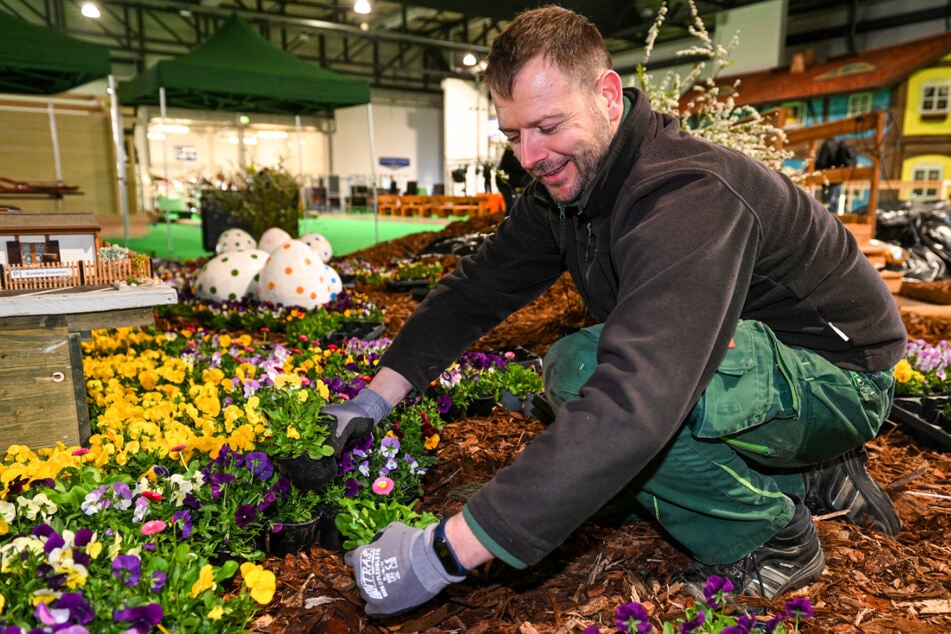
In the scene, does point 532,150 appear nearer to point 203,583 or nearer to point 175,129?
point 203,583

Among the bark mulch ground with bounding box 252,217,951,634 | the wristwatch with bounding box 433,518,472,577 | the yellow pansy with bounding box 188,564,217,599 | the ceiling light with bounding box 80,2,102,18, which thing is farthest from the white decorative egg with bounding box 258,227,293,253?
the ceiling light with bounding box 80,2,102,18

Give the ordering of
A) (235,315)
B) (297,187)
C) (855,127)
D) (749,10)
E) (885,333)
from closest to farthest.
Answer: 1. (885,333)
2. (235,315)
3. (855,127)
4. (297,187)
5. (749,10)

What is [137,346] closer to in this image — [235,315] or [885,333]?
[235,315]

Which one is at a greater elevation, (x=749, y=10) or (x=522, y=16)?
(x=749, y=10)

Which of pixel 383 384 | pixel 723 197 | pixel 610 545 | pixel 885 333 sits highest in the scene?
pixel 723 197

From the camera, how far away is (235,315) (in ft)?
14.1

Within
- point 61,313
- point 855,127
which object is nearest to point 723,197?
point 61,313

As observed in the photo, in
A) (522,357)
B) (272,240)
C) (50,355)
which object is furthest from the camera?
(272,240)

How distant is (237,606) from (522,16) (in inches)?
53.2

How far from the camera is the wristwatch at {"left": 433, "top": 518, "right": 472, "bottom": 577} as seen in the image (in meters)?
1.15

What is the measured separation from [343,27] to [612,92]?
20485 mm

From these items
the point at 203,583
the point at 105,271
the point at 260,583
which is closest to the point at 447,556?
the point at 260,583

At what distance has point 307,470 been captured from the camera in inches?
65.8

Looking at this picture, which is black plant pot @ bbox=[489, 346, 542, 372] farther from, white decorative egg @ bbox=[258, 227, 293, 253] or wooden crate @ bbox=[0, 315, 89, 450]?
white decorative egg @ bbox=[258, 227, 293, 253]
